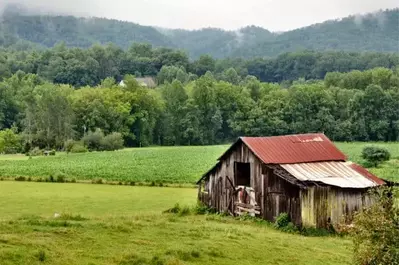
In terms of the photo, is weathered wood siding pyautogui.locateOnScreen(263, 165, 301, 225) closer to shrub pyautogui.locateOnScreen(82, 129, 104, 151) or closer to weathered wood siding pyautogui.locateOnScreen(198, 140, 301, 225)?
weathered wood siding pyautogui.locateOnScreen(198, 140, 301, 225)

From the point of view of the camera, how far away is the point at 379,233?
16.2m

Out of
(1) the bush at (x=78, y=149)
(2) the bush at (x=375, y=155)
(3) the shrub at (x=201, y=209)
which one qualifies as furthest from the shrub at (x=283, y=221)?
(1) the bush at (x=78, y=149)

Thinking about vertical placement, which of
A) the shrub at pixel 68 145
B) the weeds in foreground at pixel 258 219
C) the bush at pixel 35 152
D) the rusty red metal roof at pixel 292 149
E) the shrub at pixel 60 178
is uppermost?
the rusty red metal roof at pixel 292 149

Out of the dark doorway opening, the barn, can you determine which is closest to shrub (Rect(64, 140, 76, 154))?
the barn

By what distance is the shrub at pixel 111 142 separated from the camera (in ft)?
315

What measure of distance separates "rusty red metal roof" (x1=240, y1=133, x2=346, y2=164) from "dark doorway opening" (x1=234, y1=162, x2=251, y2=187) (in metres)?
1.59

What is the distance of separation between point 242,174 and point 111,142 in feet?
208

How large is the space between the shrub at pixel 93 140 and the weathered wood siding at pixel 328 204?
Answer: 67.6 metres

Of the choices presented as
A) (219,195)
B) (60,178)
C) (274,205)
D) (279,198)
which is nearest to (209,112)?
(60,178)

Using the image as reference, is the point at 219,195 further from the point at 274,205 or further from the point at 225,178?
the point at 274,205

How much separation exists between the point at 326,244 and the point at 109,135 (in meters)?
75.2

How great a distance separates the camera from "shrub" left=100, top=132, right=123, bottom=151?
315 ft

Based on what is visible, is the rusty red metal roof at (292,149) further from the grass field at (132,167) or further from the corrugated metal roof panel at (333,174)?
the grass field at (132,167)

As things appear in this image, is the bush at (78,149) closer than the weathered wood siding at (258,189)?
No
